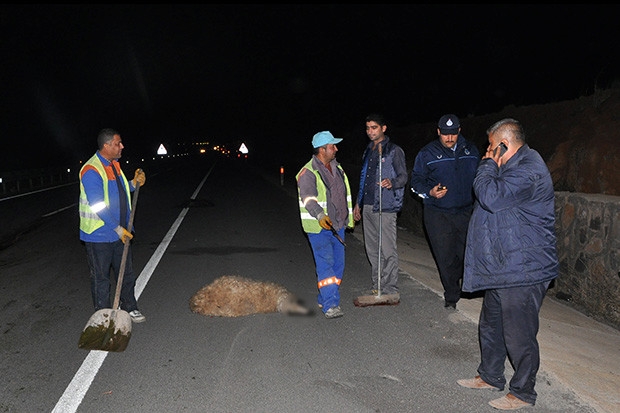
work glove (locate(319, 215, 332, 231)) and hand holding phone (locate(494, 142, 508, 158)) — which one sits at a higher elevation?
hand holding phone (locate(494, 142, 508, 158))

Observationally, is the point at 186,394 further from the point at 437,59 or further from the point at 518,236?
the point at 437,59

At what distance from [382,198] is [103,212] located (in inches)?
124

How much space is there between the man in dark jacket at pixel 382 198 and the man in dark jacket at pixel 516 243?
7.00ft

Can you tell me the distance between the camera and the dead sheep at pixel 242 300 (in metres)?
5.82

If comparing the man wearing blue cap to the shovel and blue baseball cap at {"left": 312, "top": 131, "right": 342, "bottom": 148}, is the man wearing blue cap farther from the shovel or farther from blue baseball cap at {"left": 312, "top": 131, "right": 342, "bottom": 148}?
the shovel

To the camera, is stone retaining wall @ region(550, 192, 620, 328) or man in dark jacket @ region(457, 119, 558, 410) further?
stone retaining wall @ region(550, 192, 620, 328)

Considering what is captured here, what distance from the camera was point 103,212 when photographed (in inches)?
200

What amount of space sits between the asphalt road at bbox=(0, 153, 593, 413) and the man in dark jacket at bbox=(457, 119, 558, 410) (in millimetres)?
442

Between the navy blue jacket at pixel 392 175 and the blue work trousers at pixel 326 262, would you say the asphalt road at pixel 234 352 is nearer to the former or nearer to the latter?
the blue work trousers at pixel 326 262

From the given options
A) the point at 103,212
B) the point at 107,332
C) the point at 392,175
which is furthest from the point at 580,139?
the point at 107,332

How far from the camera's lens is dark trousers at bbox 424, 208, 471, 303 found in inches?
225

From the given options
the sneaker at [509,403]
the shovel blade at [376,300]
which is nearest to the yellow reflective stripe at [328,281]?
the shovel blade at [376,300]

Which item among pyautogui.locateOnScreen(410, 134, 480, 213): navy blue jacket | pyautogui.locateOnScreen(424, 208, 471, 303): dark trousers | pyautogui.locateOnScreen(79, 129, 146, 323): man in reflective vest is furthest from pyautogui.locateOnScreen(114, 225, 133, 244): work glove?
pyautogui.locateOnScreen(424, 208, 471, 303): dark trousers

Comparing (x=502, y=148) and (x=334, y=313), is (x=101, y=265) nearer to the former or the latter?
(x=334, y=313)
